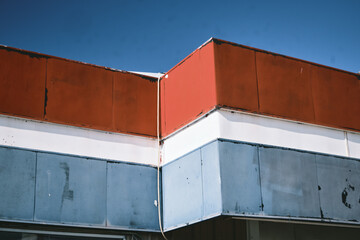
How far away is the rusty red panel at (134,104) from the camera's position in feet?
46.8

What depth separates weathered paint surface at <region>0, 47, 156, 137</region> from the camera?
43.5ft

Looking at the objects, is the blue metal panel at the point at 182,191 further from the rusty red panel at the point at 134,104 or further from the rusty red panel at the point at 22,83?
the rusty red panel at the point at 22,83

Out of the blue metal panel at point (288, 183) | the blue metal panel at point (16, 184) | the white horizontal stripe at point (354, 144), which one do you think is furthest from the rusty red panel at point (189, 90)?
the white horizontal stripe at point (354, 144)

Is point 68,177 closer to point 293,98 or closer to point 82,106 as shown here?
point 82,106

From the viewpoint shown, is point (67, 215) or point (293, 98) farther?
point (293, 98)

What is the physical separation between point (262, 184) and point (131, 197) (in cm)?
312

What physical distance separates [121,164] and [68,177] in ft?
4.43

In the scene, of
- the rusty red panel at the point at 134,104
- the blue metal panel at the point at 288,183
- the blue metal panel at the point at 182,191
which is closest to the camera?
the blue metal panel at the point at 288,183

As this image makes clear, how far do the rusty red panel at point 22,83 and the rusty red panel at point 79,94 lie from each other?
207mm

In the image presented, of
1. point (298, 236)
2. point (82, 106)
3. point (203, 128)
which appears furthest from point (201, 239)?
point (82, 106)

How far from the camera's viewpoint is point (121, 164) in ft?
45.2

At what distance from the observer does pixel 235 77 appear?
13.2 m

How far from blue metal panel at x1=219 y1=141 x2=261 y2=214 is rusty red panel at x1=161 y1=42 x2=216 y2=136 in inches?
44.8

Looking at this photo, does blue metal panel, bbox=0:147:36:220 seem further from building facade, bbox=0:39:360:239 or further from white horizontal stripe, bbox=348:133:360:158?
white horizontal stripe, bbox=348:133:360:158
